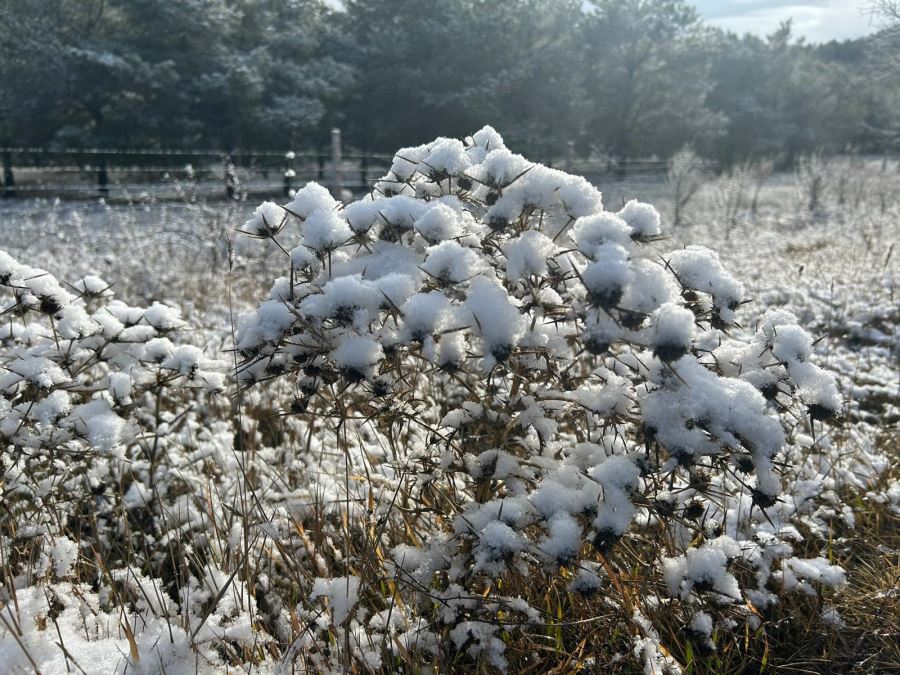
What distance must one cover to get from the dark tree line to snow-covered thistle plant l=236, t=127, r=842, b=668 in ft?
43.9

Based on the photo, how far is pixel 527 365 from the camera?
1654mm

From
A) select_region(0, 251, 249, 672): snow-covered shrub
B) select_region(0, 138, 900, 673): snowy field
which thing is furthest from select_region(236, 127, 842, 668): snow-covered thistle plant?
select_region(0, 251, 249, 672): snow-covered shrub

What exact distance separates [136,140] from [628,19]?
19.3 m

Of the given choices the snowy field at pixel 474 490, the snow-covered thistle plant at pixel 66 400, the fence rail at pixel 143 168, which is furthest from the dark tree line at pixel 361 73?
the snow-covered thistle plant at pixel 66 400

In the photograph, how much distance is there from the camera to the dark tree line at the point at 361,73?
16.8 m

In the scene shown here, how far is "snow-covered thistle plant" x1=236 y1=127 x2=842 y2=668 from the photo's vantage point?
1.31 meters

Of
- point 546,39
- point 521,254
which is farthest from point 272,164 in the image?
point 521,254

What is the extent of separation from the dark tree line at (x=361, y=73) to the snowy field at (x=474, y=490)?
1316 centimetres

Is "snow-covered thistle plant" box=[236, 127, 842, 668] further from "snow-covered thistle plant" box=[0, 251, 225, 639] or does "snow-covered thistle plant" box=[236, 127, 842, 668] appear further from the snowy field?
"snow-covered thistle plant" box=[0, 251, 225, 639]

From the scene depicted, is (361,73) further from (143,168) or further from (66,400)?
(66,400)

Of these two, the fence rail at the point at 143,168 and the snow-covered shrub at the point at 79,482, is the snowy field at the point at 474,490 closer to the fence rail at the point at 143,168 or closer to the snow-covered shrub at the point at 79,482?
the snow-covered shrub at the point at 79,482

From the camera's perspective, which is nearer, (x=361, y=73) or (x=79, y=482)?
(x=79, y=482)

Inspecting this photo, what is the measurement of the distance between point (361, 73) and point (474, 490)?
2080 centimetres

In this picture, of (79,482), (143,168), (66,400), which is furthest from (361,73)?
(66,400)
